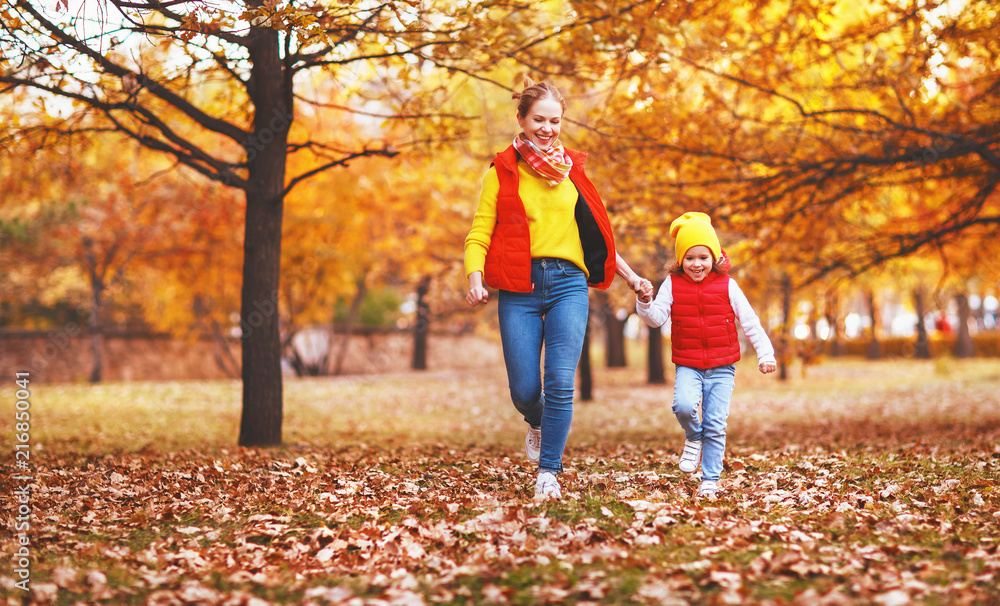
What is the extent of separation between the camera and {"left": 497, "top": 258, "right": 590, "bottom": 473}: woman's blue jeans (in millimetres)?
4055

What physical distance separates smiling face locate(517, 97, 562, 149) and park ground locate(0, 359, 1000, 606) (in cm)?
203

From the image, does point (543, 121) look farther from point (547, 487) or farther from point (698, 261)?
point (547, 487)

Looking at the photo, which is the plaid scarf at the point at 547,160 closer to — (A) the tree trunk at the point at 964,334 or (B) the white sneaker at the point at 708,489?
(B) the white sneaker at the point at 708,489

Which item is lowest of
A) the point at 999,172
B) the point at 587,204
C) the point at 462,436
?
the point at 462,436

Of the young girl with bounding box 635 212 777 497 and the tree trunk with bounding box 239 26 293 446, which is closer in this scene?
the young girl with bounding box 635 212 777 497

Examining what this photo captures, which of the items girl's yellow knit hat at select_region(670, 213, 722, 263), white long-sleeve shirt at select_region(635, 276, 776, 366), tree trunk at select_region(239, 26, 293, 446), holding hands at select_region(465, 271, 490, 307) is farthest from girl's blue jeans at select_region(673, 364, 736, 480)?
tree trunk at select_region(239, 26, 293, 446)

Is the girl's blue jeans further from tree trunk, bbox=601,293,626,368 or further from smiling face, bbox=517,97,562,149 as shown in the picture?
tree trunk, bbox=601,293,626,368

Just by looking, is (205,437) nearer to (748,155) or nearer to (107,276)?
(748,155)

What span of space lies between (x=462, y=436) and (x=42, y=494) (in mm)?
5647

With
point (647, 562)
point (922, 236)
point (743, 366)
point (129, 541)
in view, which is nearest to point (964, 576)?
point (647, 562)

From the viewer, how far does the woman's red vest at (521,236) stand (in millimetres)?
4008

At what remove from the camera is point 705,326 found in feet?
14.5

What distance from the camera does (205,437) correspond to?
902 centimetres

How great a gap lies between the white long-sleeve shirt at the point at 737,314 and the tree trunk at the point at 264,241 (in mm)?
4088
